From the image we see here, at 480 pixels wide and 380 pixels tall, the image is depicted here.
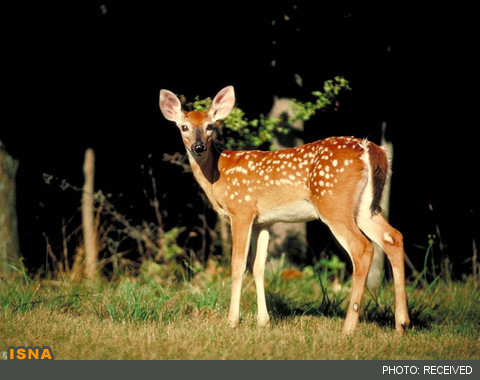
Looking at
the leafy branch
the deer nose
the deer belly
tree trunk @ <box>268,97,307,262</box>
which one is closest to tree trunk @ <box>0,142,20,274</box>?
the leafy branch

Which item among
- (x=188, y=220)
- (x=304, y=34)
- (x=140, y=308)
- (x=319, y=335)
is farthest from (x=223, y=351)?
(x=188, y=220)

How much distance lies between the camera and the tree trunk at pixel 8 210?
7.44 meters

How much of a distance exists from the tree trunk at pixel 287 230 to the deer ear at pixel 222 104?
5.56 ft

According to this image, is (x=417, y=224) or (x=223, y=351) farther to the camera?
(x=417, y=224)

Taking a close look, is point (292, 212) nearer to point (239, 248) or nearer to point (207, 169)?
point (239, 248)

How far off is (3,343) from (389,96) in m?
4.83

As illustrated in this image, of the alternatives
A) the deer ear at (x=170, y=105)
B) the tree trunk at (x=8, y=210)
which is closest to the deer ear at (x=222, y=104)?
the deer ear at (x=170, y=105)

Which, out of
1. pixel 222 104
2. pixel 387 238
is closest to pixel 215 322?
pixel 387 238

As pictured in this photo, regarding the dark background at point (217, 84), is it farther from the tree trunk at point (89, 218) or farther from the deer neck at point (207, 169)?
the deer neck at point (207, 169)

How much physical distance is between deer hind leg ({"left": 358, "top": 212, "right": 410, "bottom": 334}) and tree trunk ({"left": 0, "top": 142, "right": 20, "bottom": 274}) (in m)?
3.90

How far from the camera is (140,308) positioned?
5.73 meters

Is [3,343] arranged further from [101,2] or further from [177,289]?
[101,2]

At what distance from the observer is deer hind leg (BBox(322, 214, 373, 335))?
5262 mm

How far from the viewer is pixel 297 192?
5.62m
